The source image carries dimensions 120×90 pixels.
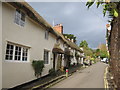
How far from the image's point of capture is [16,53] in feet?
28.5

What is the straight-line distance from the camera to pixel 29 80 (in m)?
10.0

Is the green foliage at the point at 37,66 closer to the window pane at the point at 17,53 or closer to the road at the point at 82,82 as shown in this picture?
the window pane at the point at 17,53

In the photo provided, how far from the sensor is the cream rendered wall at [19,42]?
7300 mm

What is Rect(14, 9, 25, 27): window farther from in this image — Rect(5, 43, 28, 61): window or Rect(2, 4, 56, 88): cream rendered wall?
Rect(5, 43, 28, 61): window

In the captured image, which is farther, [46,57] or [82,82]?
[46,57]

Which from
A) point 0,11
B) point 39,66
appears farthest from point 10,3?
A: point 39,66

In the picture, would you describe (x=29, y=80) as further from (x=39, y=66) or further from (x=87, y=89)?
(x=87, y=89)

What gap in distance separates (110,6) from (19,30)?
7.04 metres

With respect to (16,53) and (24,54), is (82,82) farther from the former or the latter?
(16,53)

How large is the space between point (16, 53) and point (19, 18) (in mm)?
2357

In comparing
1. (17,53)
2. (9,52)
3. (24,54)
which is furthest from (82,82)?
(9,52)

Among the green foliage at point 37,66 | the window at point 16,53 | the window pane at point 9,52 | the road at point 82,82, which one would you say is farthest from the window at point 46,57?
the window pane at point 9,52

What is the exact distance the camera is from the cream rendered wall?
24.0ft

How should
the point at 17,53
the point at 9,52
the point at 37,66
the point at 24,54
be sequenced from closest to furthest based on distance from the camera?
the point at 9,52 → the point at 17,53 → the point at 24,54 → the point at 37,66
